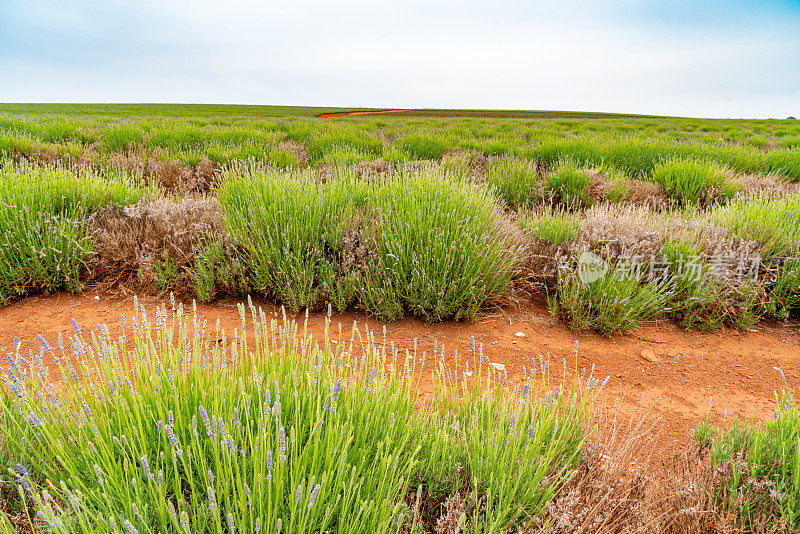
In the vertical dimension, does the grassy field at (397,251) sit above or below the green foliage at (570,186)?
below

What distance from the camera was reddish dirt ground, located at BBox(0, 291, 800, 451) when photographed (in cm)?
297

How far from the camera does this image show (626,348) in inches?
141

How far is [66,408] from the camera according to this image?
5.19 ft

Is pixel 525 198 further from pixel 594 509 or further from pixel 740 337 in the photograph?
pixel 594 509

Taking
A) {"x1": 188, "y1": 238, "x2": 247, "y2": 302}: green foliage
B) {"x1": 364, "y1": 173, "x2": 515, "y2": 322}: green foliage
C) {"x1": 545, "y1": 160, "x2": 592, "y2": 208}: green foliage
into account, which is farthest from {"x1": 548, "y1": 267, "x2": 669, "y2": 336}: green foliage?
{"x1": 545, "y1": 160, "x2": 592, "y2": 208}: green foliage

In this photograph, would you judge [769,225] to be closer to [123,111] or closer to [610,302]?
[610,302]

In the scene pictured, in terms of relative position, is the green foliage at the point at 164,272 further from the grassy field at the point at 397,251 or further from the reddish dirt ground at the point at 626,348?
the reddish dirt ground at the point at 626,348

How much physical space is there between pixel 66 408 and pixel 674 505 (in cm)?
236

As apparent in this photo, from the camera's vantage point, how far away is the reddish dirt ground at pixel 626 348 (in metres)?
2.97

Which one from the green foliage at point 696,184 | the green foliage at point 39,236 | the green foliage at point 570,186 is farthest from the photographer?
the green foliage at point 570,186

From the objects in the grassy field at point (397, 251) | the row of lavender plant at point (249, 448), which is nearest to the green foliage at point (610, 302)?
the grassy field at point (397, 251)

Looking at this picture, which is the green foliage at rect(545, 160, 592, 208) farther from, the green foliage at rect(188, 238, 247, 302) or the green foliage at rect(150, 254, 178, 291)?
the green foliage at rect(150, 254, 178, 291)

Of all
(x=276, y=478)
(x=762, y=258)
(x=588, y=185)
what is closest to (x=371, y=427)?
(x=276, y=478)

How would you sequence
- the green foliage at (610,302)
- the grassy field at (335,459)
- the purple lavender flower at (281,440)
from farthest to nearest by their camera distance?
the green foliage at (610,302)
the grassy field at (335,459)
the purple lavender flower at (281,440)
